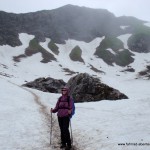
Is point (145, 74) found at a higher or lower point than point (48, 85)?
higher

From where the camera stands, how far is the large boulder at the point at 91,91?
4047 centimetres

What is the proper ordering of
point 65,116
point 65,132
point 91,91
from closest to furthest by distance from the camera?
1. point 65,132
2. point 65,116
3. point 91,91

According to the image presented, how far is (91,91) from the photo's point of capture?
42.1 m

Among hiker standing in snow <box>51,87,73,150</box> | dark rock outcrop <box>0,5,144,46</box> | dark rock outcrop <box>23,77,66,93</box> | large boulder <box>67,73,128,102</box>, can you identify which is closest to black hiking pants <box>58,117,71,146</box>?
hiker standing in snow <box>51,87,73,150</box>

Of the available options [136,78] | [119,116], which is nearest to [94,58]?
[136,78]

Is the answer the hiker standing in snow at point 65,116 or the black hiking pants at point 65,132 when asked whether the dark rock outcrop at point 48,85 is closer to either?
the hiker standing in snow at point 65,116

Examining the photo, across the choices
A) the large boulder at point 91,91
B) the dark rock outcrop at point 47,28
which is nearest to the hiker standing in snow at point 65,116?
the large boulder at point 91,91

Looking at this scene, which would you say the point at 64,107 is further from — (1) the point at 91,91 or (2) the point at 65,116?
(1) the point at 91,91

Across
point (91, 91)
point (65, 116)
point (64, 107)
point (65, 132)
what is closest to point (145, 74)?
point (91, 91)

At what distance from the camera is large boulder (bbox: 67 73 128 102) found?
4047 cm

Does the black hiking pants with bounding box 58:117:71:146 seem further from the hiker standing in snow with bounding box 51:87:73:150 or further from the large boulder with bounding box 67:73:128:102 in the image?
the large boulder with bounding box 67:73:128:102

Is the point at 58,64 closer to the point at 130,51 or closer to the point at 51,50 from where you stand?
the point at 51,50

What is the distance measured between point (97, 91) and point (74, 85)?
471cm

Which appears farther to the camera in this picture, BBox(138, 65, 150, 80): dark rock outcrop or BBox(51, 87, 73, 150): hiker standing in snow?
BBox(138, 65, 150, 80): dark rock outcrop
